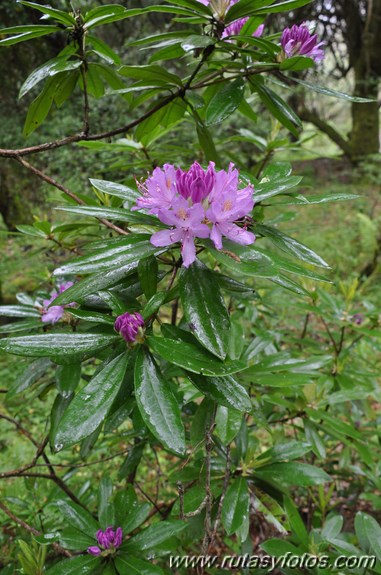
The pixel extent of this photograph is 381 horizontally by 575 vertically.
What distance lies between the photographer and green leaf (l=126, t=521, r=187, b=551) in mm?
671

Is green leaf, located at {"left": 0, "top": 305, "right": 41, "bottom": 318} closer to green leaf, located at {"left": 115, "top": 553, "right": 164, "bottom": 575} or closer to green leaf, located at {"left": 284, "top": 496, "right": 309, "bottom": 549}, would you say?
green leaf, located at {"left": 115, "top": 553, "right": 164, "bottom": 575}

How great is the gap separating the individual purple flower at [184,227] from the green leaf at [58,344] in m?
0.14

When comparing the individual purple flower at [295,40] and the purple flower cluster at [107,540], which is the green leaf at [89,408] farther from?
the individual purple flower at [295,40]

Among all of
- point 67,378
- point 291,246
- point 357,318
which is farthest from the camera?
point 357,318

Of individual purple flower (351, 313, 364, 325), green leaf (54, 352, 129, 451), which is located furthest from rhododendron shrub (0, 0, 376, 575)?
individual purple flower (351, 313, 364, 325)

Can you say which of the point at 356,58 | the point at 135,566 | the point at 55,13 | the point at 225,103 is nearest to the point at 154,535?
the point at 135,566

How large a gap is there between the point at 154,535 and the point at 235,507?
15 cm

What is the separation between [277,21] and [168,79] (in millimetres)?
5667

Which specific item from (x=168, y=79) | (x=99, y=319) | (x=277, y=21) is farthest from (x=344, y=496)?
(x=277, y=21)

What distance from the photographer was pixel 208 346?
0.47 m

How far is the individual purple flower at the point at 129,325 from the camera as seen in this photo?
50cm

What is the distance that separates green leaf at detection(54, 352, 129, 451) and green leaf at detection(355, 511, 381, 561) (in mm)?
640

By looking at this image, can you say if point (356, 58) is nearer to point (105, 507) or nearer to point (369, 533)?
point (369, 533)

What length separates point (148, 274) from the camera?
0.56 metres
